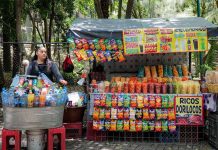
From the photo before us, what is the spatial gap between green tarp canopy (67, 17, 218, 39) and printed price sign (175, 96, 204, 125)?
4.73 feet

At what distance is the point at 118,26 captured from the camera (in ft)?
28.5

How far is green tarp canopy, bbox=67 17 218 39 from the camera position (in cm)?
812

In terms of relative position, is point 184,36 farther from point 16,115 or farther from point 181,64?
point 16,115

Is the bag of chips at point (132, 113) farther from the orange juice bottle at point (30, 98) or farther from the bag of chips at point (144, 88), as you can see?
the orange juice bottle at point (30, 98)

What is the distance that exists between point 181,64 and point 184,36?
2.02 m

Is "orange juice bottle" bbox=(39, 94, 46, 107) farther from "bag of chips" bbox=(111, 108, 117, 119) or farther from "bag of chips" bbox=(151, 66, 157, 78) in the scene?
"bag of chips" bbox=(151, 66, 157, 78)

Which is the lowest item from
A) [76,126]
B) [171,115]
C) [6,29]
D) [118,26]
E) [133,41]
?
[76,126]

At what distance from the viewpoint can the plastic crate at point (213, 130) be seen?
746 centimetres

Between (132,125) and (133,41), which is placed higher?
(133,41)

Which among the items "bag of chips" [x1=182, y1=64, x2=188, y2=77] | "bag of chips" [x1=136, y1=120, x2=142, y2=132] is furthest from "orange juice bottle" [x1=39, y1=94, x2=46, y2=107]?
"bag of chips" [x1=182, y1=64, x2=188, y2=77]

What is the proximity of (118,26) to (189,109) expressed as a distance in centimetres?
245

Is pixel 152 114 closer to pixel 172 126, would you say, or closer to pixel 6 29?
pixel 172 126

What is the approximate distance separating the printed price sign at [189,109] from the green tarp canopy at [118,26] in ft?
4.73

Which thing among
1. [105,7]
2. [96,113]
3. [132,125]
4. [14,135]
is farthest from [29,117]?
[105,7]
